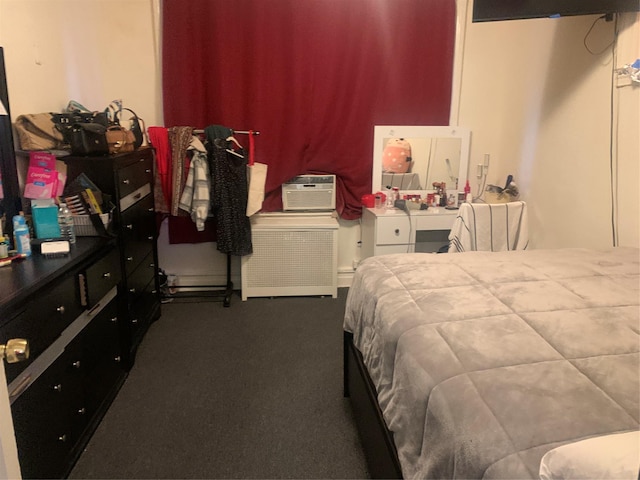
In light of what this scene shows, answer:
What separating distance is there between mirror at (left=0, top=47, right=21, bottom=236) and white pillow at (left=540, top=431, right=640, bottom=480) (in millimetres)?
2058

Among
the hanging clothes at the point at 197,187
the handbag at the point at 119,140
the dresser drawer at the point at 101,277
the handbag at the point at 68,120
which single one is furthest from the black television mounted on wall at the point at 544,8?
the dresser drawer at the point at 101,277

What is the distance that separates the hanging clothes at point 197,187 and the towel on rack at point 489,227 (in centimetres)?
166

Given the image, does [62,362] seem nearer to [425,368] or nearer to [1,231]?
[1,231]

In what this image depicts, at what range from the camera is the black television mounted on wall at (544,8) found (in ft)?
7.39

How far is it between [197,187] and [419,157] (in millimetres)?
1728

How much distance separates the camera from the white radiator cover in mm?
3498

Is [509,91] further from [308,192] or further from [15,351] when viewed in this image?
[15,351]

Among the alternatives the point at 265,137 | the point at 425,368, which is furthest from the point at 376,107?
the point at 425,368

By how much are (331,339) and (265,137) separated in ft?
5.18

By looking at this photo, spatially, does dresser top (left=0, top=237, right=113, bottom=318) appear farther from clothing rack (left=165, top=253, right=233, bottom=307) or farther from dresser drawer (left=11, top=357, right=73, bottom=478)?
clothing rack (left=165, top=253, right=233, bottom=307)

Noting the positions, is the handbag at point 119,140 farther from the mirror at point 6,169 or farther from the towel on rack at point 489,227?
the towel on rack at point 489,227

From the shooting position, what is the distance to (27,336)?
1497 millimetres

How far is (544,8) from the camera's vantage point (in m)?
2.31

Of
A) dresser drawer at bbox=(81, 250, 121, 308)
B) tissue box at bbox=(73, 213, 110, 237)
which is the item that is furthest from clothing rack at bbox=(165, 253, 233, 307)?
tissue box at bbox=(73, 213, 110, 237)
